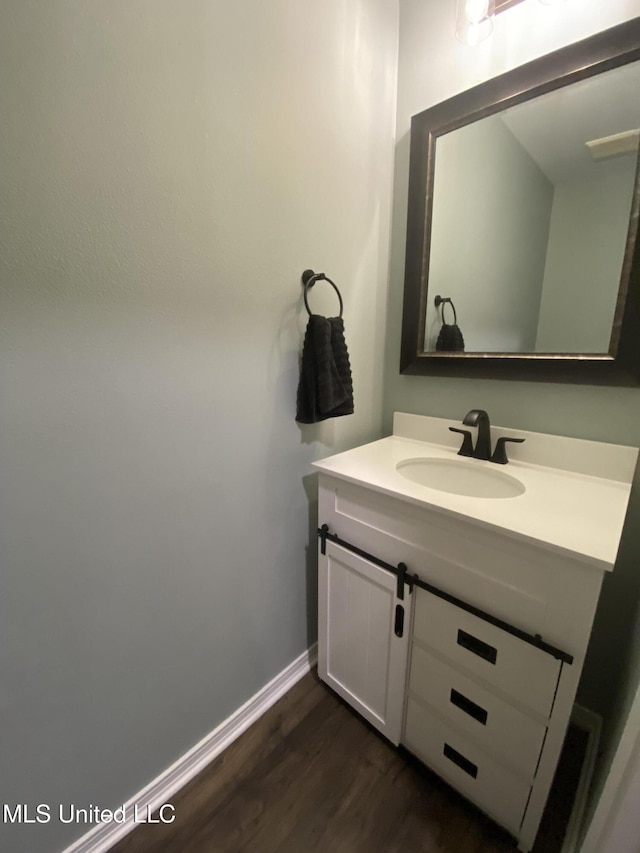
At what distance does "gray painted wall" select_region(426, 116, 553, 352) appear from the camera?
44.2 inches

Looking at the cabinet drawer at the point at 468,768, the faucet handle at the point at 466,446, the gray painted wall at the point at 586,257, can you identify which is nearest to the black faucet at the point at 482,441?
the faucet handle at the point at 466,446

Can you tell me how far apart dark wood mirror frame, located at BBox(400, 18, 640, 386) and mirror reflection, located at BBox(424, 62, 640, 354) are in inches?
0.9

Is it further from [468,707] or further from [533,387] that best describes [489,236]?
[468,707]

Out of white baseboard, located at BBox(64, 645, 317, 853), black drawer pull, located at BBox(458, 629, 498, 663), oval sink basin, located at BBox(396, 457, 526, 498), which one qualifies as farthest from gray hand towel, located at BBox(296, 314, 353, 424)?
white baseboard, located at BBox(64, 645, 317, 853)

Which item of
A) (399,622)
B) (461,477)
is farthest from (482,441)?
(399,622)

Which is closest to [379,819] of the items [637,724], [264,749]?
[264,749]

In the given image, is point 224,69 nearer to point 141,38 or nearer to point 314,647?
point 141,38

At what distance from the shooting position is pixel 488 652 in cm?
85

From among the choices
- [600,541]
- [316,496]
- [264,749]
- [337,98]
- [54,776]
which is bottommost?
[264,749]

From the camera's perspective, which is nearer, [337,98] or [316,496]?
[337,98]

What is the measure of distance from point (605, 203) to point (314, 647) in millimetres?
1808

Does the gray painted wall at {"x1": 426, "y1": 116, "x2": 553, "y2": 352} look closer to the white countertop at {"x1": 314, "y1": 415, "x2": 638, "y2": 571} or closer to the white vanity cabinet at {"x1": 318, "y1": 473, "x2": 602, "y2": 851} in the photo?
the white countertop at {"x1": 314, "y1": 415, "x2": 638, "y2": 571}

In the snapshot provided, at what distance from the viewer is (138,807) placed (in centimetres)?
98

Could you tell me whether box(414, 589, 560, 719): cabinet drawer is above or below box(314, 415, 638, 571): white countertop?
below
